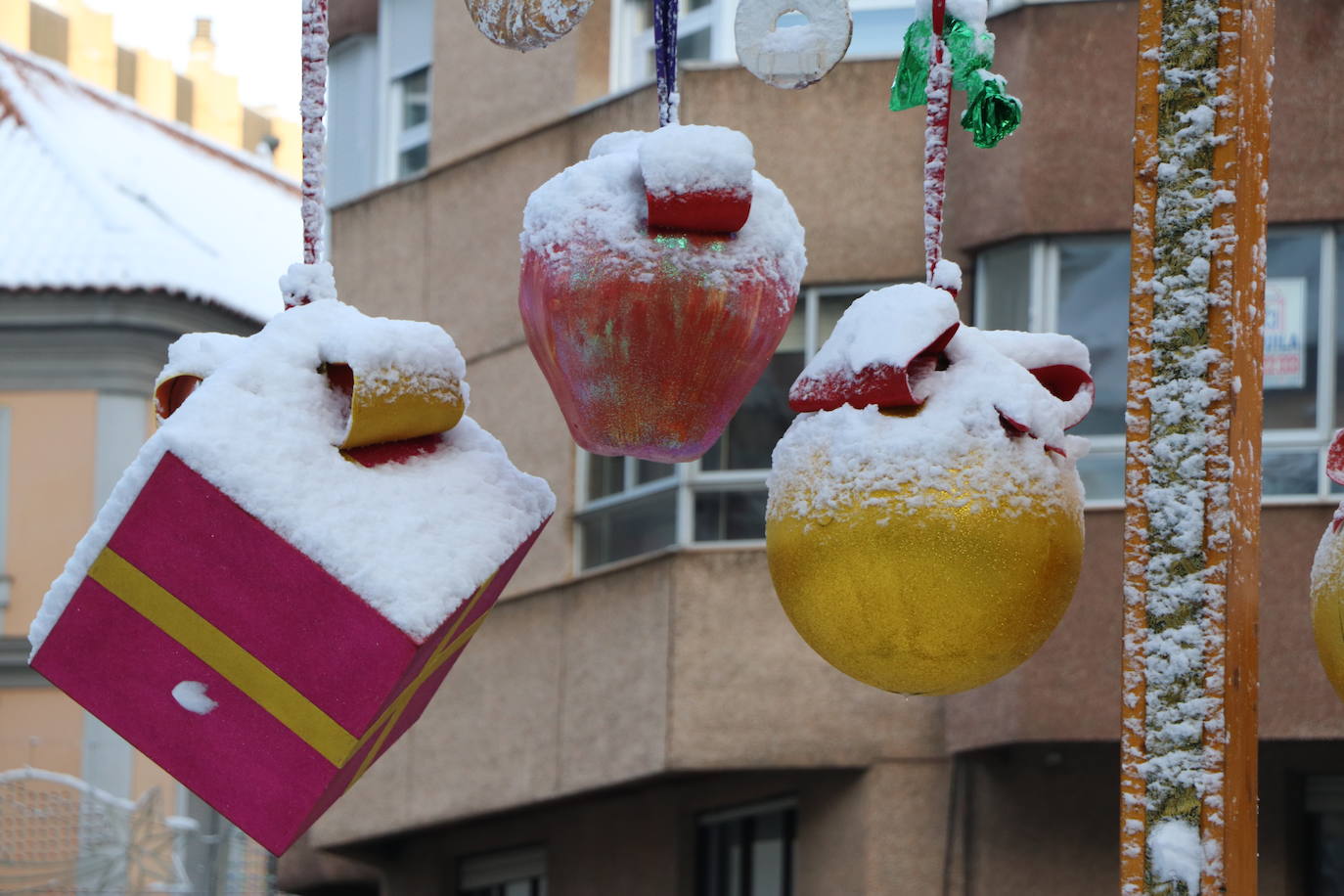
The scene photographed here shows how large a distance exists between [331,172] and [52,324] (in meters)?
5.87

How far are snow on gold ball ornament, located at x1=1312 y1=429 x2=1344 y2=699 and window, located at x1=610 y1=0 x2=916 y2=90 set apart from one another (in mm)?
8731

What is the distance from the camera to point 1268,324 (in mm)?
10641

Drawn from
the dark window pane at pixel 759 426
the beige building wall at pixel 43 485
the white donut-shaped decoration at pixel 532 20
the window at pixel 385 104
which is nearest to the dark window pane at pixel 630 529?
the dark window pane at pixel 759 426

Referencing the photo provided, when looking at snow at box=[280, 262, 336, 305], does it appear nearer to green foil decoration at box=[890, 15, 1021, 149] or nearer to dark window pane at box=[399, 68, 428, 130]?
green foil decoration at box=[890, 15, 1021, 149]

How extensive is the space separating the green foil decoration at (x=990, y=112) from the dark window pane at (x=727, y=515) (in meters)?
9.24

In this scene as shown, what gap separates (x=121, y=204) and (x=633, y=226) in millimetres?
19919

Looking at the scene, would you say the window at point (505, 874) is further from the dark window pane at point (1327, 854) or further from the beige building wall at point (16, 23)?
the beige building wall at point (16, 23)

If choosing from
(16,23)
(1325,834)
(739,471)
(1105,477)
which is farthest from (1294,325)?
(16,23)

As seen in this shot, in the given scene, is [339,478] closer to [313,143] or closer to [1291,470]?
[313,143]

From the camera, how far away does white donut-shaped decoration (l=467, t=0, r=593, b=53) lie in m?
2.45

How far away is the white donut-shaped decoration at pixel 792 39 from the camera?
2398 mm

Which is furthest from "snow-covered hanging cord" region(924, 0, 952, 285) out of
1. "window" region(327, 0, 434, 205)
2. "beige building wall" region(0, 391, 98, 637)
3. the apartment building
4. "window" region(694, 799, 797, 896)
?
"beige building wall" region(0, 391, 98, 637)

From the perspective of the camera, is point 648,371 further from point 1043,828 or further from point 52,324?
point 52,324

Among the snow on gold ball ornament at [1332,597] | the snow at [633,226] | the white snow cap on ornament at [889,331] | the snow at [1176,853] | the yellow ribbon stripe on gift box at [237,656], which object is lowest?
the snow at [1176,853]
